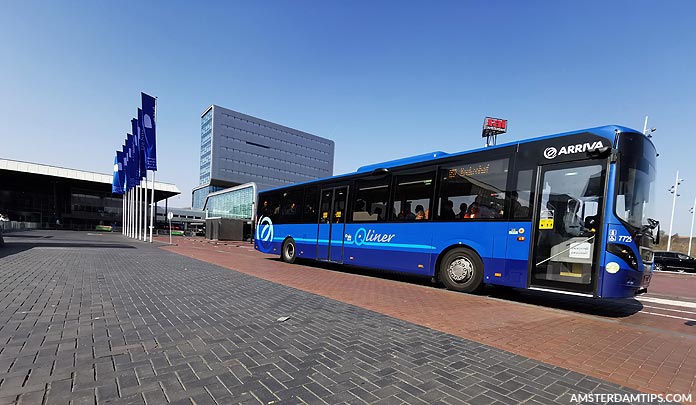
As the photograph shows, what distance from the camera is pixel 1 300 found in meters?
5.27

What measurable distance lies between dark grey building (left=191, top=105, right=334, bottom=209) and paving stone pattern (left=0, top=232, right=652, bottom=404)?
91.5 metres

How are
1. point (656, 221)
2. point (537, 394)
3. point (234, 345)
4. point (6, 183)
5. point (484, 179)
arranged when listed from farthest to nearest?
point (6, 183) < point (484, 179) < point (656, 221) < point (234, 345) < point (537, 394)

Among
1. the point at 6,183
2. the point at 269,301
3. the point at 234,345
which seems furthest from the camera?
the point at 6,183

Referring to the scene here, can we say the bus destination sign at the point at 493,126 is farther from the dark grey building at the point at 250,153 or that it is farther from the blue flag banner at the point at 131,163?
the dark grey building at the point at 250,153

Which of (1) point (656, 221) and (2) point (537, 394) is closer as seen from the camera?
(2) point (537, 394)

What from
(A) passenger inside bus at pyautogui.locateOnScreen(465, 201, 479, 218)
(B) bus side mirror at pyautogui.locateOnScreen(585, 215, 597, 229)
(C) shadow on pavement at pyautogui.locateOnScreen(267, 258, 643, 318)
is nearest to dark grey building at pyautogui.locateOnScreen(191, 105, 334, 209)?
(A) passenger inside bus at pyautogui.locateOnScreen(465, 201, 479, 218)

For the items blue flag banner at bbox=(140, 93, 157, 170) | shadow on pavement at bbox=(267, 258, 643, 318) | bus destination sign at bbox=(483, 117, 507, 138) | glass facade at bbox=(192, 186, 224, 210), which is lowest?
glass facade at bbox=(192, 186, 224, 210)

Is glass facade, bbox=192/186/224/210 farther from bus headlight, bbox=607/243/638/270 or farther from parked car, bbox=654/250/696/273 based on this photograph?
bus headlight, bbox=607/243/638/270

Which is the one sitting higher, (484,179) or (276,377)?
(484,179)

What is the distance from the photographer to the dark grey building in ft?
340

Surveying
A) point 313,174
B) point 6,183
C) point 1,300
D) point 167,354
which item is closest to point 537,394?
point 167,354

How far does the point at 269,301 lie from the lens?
6051 mm

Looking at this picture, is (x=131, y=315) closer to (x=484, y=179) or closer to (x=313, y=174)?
(x=484, y=179)

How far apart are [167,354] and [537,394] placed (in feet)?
11.7
